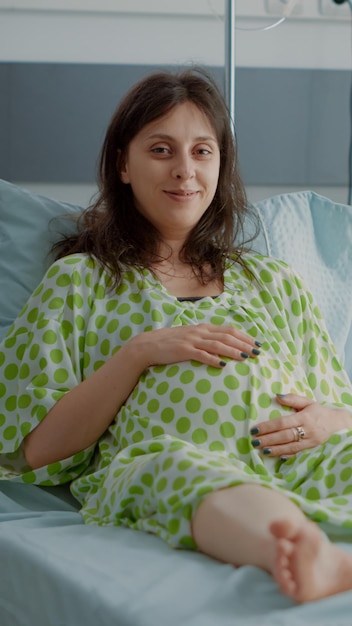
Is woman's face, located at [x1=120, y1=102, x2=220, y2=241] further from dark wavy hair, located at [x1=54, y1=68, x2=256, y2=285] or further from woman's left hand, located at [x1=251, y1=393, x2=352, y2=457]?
woman's left hand, located at [x1=251, y1=393, x2=352, y2=457]

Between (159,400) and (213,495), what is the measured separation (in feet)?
1.20

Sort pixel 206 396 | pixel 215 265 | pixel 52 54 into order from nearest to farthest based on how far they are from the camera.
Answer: pixel 206 396 → pixel 215 265 → pixel 52 54

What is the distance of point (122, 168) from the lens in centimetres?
200

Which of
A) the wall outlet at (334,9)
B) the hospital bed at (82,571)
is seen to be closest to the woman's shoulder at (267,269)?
the hospital bed at (82,571)

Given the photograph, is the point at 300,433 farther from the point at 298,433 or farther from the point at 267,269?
the point at 267,269

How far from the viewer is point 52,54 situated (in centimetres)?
323

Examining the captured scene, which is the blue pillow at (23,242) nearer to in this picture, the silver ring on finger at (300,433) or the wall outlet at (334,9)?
the silver ring on finger at (300,433)

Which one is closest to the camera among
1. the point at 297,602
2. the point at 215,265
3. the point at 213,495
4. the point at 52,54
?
the point at 297,602

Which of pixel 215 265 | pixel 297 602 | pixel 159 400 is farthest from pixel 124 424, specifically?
pixel 297 602

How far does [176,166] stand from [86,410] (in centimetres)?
47

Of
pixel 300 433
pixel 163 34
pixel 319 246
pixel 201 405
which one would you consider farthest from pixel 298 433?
pixel 163 34

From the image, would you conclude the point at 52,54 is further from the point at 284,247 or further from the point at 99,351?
the point at 99,351

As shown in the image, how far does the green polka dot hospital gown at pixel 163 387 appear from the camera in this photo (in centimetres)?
153

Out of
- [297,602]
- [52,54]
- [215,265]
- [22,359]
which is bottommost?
[297,602]
